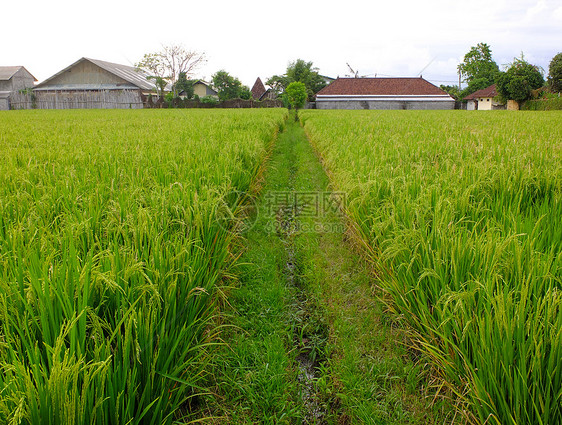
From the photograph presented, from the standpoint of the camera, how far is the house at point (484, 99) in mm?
38500

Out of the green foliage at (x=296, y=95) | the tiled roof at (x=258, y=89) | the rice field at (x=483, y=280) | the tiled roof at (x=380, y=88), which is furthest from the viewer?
the tiled roof at (x=258, y=89)

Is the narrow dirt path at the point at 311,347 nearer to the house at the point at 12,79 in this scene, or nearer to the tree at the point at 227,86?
the tree at the point at 227,86

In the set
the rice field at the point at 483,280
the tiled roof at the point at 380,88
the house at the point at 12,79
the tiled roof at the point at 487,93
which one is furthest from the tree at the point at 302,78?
the rice field at the point at 483,280

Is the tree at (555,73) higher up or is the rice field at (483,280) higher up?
the tree at (555,73)

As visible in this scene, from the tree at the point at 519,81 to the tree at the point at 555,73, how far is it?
137 cm

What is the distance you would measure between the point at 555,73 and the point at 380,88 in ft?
52.7

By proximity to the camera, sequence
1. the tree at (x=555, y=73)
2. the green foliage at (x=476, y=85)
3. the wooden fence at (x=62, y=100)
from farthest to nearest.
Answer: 1. the green foliage at (x=476, y=85)
2. the wooden fence at (x=62, y=100)
3. the tree at (x=555, y=73)

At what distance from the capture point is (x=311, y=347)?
7.02 feet

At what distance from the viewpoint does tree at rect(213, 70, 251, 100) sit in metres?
41.4

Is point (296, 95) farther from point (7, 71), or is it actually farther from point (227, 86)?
point (7, 71)

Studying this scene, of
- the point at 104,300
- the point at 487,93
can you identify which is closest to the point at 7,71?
the point at 104,300

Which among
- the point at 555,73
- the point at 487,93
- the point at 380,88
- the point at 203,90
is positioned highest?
the point at 203,90

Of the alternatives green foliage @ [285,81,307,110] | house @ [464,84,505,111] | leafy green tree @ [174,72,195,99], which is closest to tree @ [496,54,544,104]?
house @ [464,84,505,111]

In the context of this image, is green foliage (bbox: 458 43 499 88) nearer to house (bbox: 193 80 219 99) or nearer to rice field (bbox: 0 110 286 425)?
house (bbox: 193 80 219 99)
